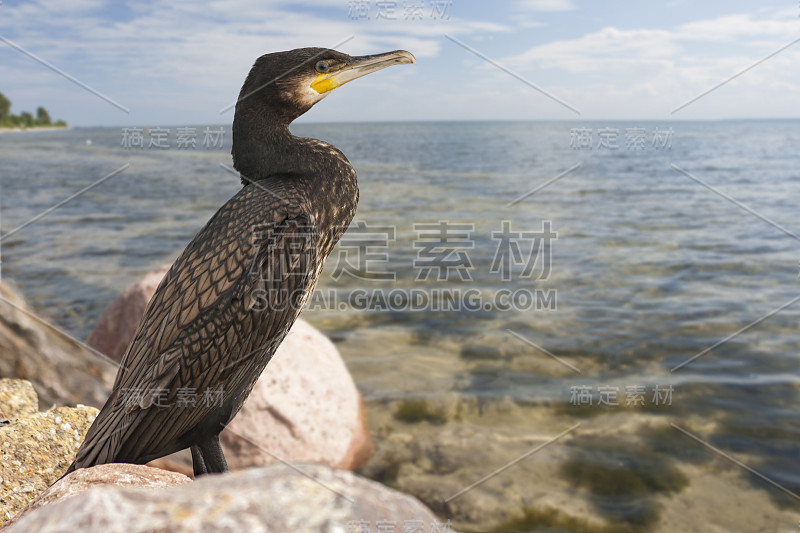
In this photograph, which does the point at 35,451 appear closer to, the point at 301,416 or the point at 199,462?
the point at 199,462

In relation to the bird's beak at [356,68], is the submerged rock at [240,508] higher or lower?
lower

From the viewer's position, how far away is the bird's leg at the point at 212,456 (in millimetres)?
2684

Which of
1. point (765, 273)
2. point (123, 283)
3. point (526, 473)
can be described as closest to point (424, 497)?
point (526, 473)

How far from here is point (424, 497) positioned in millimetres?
5152

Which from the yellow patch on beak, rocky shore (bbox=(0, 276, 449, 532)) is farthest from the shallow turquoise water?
the yellow patch on beak

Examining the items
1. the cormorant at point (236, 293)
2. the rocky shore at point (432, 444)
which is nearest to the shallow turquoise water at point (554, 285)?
the rocky shore at point (432, 444)

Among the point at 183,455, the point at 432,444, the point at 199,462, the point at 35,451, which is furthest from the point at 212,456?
the point at 432,444

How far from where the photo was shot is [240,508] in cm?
113

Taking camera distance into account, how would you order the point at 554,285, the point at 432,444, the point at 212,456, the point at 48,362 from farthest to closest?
the point at 554,285
the point at 432,444
the point at 48,362
the point at 212,456

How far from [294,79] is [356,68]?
1.22ft

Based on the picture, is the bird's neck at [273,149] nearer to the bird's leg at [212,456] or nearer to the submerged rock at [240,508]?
the bird's leg at [212,456]

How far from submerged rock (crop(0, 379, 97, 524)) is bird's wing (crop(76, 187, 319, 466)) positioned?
605 millimetres

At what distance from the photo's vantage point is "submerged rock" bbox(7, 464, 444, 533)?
1098mm

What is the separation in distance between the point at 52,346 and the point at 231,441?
5.40 feet
